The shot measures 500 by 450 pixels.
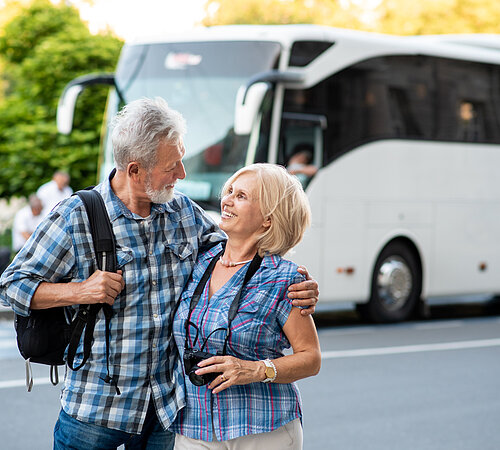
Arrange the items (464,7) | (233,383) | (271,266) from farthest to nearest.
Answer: (464,7) → (271,266) → (233,383)

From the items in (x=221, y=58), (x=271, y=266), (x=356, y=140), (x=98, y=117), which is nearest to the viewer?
(x=271, y=266)

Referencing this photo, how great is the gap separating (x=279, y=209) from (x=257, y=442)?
783 mm

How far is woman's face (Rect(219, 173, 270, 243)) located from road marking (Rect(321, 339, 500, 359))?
21.6 ft

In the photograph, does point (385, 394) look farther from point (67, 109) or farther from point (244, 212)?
point (67, 109)

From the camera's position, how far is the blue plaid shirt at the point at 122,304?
3.11 metres

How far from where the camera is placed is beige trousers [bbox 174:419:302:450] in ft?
10.4

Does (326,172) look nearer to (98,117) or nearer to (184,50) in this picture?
(184,50)

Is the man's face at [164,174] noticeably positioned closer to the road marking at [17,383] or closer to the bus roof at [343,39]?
the road marking at [17,383]

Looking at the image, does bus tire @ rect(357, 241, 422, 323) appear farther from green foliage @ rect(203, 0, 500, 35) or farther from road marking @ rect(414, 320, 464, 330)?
green foliage @ rect(203, 0, 500, 35)

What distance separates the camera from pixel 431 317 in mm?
13727

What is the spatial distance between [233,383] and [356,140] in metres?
9.31

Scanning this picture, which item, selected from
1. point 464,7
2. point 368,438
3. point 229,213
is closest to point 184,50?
point 368,438

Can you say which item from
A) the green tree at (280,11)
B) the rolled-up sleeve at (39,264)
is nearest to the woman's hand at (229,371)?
the rolled-up sleeve at (39,264)

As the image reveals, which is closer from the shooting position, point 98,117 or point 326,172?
point 326,172
